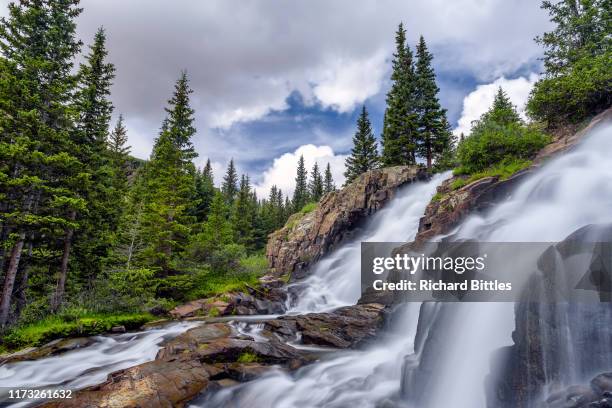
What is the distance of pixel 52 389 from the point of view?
8328 millimetres

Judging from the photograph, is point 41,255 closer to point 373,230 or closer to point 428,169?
point 373,230

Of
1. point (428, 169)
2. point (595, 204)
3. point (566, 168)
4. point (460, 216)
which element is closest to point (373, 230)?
point (428, 169)

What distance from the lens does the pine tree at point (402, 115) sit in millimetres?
31219

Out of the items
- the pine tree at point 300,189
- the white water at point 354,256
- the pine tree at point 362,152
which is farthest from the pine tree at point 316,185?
the white water at point 354,256

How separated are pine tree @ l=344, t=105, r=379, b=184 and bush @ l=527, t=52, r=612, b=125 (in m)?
28.2

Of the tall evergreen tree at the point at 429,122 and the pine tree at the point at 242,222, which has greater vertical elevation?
the tall evergreen tree at the point at 429,122

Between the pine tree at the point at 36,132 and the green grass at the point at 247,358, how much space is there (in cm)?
1028

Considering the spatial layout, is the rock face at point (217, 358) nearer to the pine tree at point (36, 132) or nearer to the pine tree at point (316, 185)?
the pine tree at point (36, 132)

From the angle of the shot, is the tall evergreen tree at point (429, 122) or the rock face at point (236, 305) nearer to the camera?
the rock face at point (236, 305)

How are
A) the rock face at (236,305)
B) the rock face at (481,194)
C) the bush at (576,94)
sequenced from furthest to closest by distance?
the rock face at (236,305), the bush at (576,94), the rock face at (481,194)

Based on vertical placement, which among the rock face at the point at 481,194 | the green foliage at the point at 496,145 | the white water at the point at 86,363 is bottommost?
the white water at the point at 86,363

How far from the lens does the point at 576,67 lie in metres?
18.2

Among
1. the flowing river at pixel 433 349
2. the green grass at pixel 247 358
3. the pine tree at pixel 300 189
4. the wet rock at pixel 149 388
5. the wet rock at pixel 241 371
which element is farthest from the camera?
the pine tree at pixel 300 189

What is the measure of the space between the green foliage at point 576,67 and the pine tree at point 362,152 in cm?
2624
